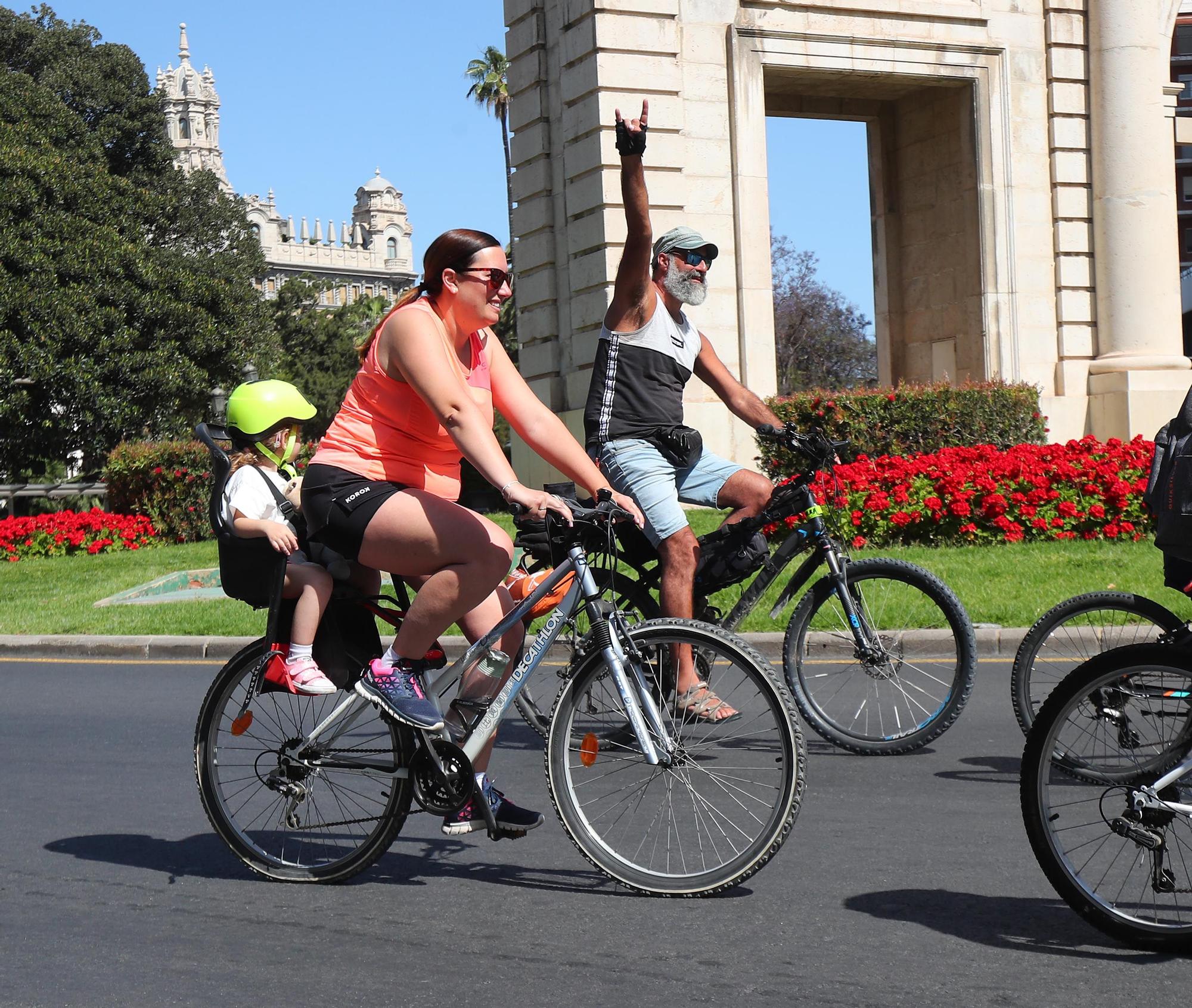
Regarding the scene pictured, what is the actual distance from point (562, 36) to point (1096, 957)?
677 inches

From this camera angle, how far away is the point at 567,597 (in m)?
4.43

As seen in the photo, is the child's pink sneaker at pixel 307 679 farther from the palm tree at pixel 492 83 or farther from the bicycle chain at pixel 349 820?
the palm tree at pixel 492 83

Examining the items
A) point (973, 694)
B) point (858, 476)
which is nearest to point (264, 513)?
point (973, 694)

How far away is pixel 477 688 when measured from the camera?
4500 mm

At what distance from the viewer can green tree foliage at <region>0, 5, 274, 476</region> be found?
37062 mm

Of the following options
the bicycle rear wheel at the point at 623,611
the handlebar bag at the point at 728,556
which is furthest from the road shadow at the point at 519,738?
the handlebar bag at the point at 728,556

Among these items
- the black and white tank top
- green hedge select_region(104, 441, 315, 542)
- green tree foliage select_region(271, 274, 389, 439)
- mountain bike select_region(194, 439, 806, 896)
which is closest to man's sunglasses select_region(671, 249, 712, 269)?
the black and white tank top

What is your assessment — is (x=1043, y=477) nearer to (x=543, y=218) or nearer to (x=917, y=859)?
(x=543, y=218)

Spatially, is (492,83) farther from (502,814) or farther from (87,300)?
(502,814)

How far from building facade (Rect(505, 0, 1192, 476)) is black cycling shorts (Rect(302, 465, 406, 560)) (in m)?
14.1

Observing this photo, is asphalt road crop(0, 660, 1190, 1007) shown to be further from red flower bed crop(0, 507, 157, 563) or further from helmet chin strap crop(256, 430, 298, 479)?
red flower bed crop(0, 507, 157, 563)

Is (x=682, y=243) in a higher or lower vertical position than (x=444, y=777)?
higher

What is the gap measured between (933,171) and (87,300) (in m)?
23.8

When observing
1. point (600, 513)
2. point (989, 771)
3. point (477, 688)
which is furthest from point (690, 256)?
point (477, 688)
